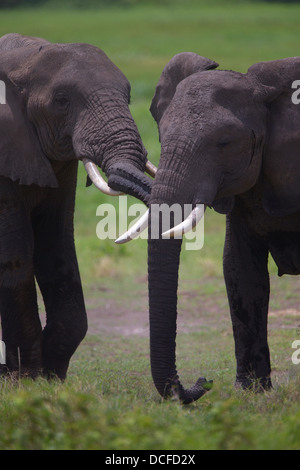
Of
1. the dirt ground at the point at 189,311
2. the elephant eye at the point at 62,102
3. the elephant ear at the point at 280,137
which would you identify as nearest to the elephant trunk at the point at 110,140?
the elephant eye at the point at 62,102

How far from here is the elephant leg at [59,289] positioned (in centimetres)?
859

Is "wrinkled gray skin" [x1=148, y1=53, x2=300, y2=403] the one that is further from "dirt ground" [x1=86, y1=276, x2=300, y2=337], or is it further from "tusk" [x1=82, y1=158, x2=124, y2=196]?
"dirt ground" [x1=86, y1=276, x2=300, y2=337]

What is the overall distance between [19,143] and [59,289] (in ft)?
4.40

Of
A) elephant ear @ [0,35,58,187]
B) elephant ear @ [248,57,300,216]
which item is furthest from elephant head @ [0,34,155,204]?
elephant ear @ [248,57,300,216]

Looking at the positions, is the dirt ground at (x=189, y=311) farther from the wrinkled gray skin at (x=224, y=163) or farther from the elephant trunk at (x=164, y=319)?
the elephant trunk at (x=164, y=319)

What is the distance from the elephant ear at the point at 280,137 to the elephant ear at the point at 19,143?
1681mm

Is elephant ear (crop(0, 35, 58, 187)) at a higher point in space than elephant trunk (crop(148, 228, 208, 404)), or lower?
higher

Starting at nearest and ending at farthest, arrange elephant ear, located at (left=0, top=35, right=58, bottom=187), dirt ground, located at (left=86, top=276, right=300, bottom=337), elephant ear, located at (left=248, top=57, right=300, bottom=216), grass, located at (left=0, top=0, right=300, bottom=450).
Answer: grass, located at (left=0, top=0, right=300, bottom=450), elephant ear, located at (left=248, top=57, right=300, bottom=216), elephant ear, located at (left=0, top=35, right=58, bottom=187), dirt ground, located at (left=86, top=276, right=300, bottom=337)

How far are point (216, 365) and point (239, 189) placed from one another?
3.09 metres

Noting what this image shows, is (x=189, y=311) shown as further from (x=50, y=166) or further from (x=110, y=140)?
(x=110, y=140)

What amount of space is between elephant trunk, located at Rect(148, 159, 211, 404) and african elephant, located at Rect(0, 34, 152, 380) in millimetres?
454

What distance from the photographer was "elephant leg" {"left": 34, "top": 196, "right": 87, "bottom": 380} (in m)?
8.59

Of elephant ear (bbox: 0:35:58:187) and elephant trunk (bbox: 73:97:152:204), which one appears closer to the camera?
elephant trunk (bbox: 73:97:152:204)

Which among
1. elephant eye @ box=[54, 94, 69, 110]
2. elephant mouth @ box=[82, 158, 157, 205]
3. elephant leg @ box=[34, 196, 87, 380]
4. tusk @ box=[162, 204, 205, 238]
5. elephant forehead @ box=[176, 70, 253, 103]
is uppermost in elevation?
elephant forehead @ box=[176, 70, 253, 103]
